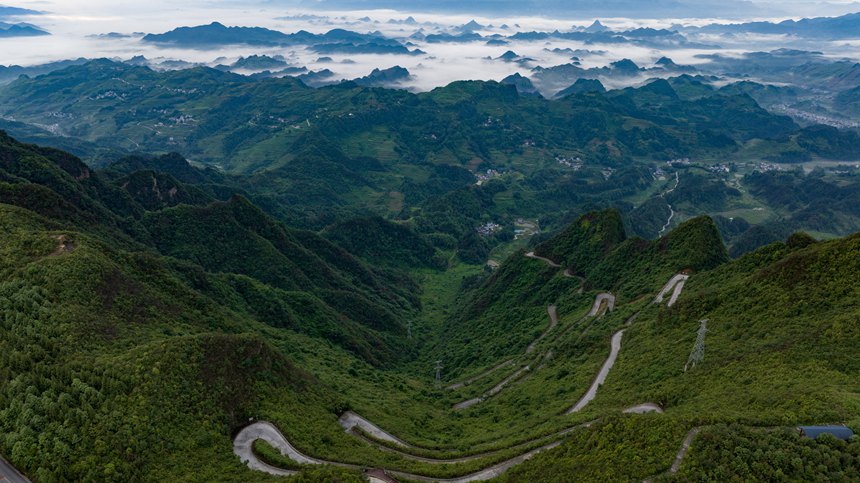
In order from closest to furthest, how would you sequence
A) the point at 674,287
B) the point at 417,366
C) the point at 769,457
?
the point at 769,457, the point at 674,287, the point at 417,366

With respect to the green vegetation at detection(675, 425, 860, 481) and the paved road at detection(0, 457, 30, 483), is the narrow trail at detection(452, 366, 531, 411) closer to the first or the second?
the green vegetation at detection(675, 425, 860, 481)

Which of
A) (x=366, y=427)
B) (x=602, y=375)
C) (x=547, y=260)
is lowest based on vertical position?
(x=547, y=260)

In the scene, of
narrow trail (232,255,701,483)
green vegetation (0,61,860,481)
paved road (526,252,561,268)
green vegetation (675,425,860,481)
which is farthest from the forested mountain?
paved road (526,252,561,268)

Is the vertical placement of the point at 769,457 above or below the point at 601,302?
above

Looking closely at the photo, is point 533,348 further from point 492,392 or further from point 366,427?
point 366,427

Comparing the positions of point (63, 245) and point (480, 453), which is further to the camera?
point (63, 245)

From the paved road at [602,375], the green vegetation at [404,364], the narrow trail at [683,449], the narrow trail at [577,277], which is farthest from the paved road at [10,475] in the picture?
the narrow trail at [577,277]

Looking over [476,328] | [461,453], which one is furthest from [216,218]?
[461,453]

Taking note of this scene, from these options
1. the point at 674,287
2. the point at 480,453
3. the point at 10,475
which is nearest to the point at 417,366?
the point at 674,287
